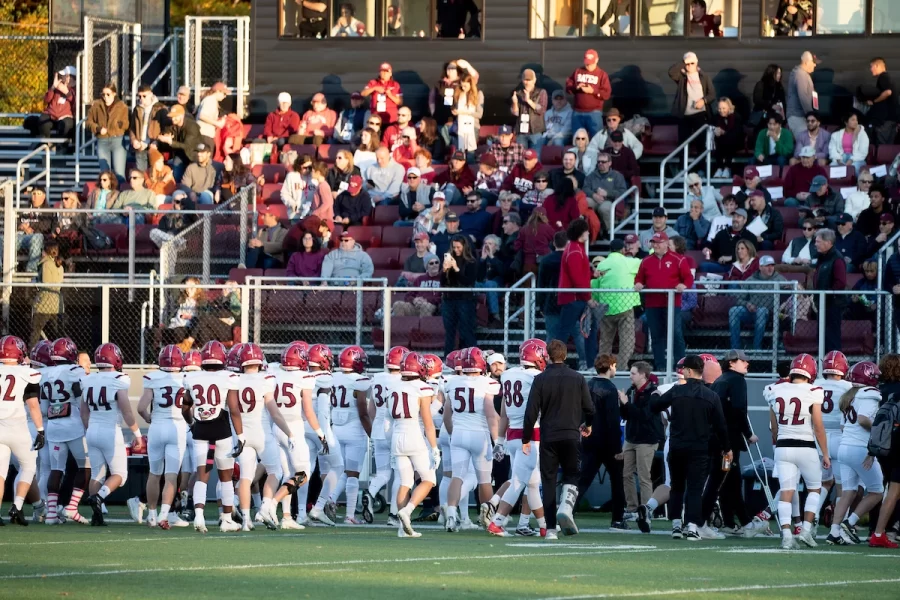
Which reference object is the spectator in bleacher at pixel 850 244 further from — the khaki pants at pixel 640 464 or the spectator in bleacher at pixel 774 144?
the khaki pants at pixel 640 464

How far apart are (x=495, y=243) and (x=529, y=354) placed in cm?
526

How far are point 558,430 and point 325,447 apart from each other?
269cm

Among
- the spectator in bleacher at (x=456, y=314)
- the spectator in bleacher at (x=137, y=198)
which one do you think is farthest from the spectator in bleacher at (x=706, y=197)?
the spectator in bleacher at (x=137, y=198)

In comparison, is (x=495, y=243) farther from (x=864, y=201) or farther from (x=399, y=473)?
(x=399, y=473)

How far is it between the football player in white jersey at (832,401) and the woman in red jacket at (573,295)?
3471 millimetres

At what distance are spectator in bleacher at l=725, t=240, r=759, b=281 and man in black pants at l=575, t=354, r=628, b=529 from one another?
3.63 m

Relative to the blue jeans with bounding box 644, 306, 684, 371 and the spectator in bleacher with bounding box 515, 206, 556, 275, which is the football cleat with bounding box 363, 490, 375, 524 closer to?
the blue jeans with bounding box 644, 306, 684, 371

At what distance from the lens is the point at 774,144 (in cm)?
2147

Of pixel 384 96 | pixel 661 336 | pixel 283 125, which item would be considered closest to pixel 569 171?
pixel 661 336

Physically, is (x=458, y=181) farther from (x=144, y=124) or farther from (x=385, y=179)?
(x=144, y=124)

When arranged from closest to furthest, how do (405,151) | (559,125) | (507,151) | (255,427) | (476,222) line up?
(255,427) → (476,222) → (507,151) → (559,125) → (405,151)

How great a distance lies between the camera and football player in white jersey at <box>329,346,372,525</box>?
15.7m

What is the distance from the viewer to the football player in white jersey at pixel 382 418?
14797mm

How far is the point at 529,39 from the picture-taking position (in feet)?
80.9
